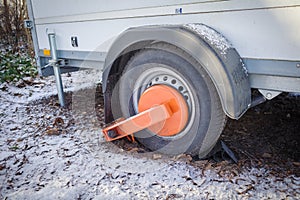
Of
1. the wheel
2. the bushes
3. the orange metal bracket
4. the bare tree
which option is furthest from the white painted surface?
the bare tree

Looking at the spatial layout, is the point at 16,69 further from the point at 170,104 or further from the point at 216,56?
the point at 216,56

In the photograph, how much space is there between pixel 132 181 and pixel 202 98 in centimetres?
77

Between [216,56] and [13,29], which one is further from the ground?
[216,56]

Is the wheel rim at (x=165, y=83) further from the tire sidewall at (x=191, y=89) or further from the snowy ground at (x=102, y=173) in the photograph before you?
the snowy ground at (x=102, y=173)

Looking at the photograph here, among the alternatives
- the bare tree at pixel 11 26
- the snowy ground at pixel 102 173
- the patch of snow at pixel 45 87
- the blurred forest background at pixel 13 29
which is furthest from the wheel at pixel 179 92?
the bare tree at pixel 11 26

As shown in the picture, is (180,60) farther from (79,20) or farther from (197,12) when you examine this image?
(79,20)

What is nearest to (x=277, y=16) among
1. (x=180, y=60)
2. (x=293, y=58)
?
(x=293, y=58)

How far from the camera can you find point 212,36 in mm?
1921

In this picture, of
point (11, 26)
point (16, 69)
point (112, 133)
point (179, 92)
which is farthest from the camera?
point (11, 26)

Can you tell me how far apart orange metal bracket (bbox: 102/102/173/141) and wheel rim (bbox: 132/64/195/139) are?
0.15 m

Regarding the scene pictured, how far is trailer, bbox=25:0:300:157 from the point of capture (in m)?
1.82

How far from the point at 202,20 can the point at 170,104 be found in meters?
0.66

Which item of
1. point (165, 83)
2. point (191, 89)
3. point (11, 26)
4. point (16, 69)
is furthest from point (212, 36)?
point (11, 26)

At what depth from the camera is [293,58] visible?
5.78 ft
